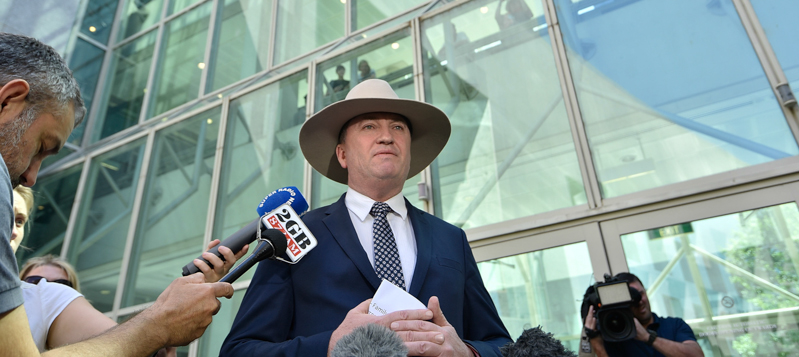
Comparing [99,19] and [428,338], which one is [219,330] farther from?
[99,19]

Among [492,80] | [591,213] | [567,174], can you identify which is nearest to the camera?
[591,213]

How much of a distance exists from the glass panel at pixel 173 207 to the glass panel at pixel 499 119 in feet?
10.4

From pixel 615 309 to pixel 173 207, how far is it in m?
5.43

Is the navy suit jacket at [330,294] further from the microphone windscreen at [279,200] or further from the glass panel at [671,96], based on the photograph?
the glass panel at [671,96]

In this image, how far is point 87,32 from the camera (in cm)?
878

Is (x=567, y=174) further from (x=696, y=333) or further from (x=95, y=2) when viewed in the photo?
(x=95, y=2)

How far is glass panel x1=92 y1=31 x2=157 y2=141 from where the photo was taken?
7.95m

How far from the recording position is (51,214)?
776 centimetres

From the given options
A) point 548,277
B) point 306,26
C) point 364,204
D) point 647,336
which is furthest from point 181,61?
point 647,336

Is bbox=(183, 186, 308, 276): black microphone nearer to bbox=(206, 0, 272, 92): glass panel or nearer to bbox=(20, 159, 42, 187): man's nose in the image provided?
bbox=(20, 159, 42, 187): man's nose

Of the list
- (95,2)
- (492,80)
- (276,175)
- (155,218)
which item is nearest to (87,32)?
(95,2)

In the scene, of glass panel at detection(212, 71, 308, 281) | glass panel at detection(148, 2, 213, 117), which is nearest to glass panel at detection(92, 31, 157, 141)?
glass panel at detection(148, 2, 213, 117)

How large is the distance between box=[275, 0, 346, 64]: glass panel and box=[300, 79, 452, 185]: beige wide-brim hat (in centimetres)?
432

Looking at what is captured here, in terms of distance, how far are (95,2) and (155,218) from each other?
17.0 feet
